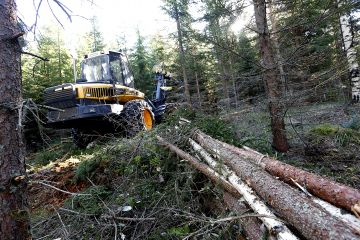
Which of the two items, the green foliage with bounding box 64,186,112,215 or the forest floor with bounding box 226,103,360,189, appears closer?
the green foliage with bounding box 64,186,112,215

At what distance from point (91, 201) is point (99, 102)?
5.01 metres

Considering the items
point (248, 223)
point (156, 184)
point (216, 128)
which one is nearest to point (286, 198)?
point (248, 223)

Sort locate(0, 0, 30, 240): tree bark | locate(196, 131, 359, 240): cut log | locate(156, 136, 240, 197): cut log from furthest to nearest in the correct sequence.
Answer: locate(156, 136, 240, 197): cut log, locate(0, 0, 30, 240): tree bark, locate(196, 131, 359, 240): cut log

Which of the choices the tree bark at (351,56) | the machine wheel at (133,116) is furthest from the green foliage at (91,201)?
the tree bark at (351,56)

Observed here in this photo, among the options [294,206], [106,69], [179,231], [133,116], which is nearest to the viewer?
[294,206]

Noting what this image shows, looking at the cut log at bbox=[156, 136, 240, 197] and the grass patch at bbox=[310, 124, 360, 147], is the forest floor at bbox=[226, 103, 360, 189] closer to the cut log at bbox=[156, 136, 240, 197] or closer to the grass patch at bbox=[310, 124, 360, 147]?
the grass patch at bbox=[310, 124, 360, 147]

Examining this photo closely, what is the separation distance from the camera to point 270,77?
21.2ft

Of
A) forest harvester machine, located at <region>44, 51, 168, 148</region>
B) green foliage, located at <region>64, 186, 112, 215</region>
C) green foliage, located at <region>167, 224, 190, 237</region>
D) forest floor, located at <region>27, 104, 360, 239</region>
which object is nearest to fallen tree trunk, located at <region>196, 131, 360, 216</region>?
forest floor, located at <region>27, 104, 360, 239</region>

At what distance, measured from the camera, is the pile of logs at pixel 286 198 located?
7.19 feet

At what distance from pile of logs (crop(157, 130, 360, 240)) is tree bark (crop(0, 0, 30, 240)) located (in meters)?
2.15

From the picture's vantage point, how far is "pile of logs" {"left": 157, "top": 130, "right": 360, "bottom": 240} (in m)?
2.19

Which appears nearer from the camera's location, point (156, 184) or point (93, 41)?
point (156, 184)

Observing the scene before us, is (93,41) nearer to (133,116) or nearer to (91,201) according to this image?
(133,116)

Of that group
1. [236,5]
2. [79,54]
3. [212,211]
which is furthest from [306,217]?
[79,54]
